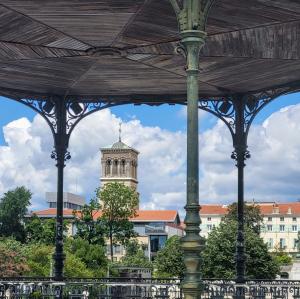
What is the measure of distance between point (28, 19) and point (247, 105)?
8.59m

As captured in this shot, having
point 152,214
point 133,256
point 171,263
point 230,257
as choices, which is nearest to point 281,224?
point 152,214

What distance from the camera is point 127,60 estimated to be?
1716 cm

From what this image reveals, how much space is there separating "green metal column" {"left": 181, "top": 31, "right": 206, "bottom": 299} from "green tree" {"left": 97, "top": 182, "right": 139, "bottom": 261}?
6835 cm

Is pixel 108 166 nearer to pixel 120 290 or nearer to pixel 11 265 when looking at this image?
pixel 11 265

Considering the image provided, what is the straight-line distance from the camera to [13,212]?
8381 cm

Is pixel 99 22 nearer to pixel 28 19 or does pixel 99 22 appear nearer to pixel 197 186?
pixel 28 19

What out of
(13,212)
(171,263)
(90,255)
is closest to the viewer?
(90,255)

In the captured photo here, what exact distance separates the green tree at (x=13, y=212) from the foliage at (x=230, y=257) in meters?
33.7

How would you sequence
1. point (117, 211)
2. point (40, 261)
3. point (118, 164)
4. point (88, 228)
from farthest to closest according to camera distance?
point (118, 164)
point (117, 211)
point (88, 228)
point (40, 261)

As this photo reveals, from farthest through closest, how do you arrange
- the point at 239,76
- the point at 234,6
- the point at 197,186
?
the point at 239,76 → the point at 234,6 → the point at 197,186

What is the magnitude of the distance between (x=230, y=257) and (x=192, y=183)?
44970 mm

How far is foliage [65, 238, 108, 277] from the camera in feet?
189

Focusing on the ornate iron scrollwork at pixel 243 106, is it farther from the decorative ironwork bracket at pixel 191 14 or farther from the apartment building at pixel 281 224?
the apartment building at pixel 281 224

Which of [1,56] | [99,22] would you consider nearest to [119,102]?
[1,56]
